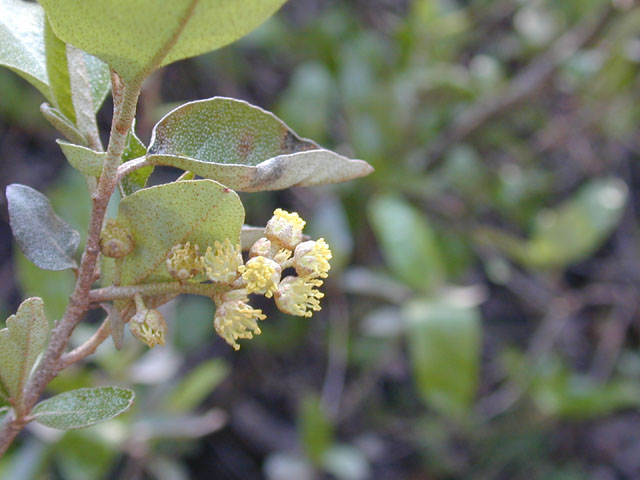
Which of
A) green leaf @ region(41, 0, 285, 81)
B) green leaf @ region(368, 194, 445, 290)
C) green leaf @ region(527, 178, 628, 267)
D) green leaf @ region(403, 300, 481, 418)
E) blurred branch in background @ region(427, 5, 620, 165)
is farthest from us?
blurred branch in background @ region(427, 5, 620, 165)

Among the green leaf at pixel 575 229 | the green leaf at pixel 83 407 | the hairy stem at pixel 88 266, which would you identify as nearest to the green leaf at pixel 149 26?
Result: the hairy stem at pixel 88 266

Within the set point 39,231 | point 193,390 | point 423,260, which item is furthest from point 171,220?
point 423,260

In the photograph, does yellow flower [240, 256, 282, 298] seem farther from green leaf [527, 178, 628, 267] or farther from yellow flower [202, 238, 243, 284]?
green leaf [527, 178, 628, 267]

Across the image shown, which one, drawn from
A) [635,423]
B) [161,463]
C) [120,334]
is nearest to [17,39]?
[120,334]

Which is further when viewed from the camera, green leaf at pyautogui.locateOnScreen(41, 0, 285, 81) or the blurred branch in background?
the blurred branch in background

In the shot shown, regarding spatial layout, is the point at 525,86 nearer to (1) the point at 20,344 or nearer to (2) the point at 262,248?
(2) the point at 262,248

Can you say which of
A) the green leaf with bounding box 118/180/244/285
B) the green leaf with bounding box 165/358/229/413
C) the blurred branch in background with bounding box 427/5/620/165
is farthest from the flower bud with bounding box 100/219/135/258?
the blurred branch in background with bounding box 427/5/620/165

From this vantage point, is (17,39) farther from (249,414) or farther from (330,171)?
(249,414)

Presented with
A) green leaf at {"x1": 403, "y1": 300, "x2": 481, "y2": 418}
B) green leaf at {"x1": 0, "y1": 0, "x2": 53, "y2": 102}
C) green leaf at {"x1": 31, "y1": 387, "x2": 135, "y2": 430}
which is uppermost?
green leaf at {"x1": 0, "y1": 0, "x2": 53, "y2": 102}
